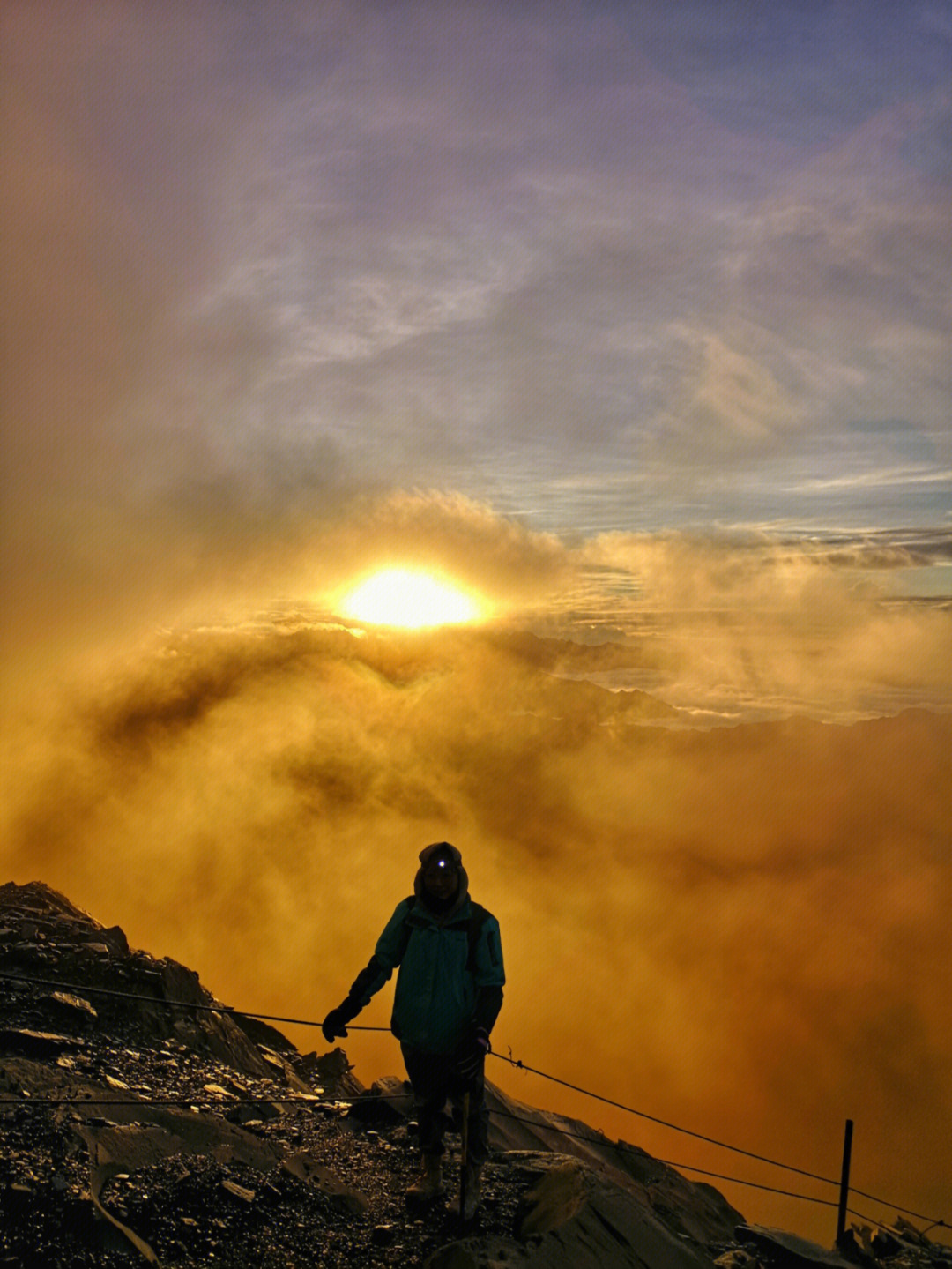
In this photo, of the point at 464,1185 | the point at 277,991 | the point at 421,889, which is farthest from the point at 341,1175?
the point at 277,991

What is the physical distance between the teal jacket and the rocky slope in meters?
1.39

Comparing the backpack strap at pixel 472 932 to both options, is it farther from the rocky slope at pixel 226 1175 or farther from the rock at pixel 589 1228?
the rock at pixel 589 1228

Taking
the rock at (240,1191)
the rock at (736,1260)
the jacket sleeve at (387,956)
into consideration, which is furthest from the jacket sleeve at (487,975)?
the rock at (736,1260)

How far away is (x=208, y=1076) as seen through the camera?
33.6 ft

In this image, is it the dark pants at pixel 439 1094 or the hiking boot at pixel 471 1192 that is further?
the hiking boot at pixel 471 1192

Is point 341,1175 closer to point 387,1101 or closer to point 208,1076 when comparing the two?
point 387,1101

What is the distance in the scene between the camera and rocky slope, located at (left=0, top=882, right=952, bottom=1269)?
251 inches

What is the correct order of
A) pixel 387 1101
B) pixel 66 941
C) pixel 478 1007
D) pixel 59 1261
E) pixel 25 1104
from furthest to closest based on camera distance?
pixel 66 941
pixel 387 1101
pixel 25 1104
pixel 478 1007
pixel 59 1261

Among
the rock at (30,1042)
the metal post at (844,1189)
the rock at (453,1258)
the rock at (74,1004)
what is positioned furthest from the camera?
the rock at (74,1004)

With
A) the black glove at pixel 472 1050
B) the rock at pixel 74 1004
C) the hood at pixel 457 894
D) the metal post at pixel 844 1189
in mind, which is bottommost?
the metal post at pixel 844 1189

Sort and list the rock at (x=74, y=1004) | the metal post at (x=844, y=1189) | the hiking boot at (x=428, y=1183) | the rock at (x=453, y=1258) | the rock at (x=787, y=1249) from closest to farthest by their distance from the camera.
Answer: the rock at (x=453, y=1258), the hiking boot at (x=428, y=1183), the rock at (x=787, y=1249), the metal post at (x=844, y=1189), the rock at (x=74, y=1004)

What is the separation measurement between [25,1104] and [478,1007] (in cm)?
397

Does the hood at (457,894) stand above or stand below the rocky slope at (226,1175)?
above

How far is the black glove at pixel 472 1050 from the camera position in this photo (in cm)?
662
